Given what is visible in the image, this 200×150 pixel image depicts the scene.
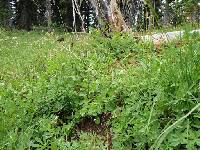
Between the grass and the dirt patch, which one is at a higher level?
the grass

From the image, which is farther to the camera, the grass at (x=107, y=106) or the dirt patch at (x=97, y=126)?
the dirt patch at (x=97, y=126)

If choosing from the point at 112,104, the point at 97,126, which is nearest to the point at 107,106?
the point at 112,104

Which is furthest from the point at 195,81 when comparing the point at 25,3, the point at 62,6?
the point at 25,3

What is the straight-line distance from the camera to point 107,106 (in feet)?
12.9

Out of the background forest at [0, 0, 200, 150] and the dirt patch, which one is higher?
the background forest at [0, 0, 200, 150]

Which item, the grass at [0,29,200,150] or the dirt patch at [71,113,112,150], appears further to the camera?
the dirt patch at [71,113,112,150]

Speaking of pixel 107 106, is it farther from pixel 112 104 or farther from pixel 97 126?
pixel 97 126

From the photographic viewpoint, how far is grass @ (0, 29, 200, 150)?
3.09m

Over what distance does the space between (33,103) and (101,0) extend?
191 inches

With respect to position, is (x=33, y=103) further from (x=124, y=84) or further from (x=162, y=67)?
(x=162, y=67)

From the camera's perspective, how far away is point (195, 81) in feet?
10.3

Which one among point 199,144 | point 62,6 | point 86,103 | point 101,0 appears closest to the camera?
point 199,144

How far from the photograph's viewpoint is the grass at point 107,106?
3.09m

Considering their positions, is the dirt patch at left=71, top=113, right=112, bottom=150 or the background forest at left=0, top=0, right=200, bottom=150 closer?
the background forest at left=0, top=0, right=200, bottom=150
